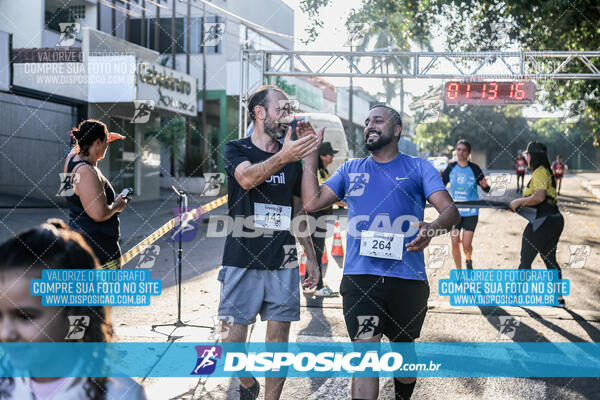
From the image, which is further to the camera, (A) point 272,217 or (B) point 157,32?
(B) point 157,32

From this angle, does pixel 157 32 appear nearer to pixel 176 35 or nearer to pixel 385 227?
pixel 176 35

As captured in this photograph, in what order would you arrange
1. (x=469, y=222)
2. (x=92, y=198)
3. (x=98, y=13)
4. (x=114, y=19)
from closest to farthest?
(x=92, y=198) < (x=469, y=222) < (x=98, y=13) < (x=114, y=19)

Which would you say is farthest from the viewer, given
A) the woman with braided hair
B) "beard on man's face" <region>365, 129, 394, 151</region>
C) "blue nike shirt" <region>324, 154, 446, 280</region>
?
"beard on man's face" <region>365, 129, 394, 151</region>

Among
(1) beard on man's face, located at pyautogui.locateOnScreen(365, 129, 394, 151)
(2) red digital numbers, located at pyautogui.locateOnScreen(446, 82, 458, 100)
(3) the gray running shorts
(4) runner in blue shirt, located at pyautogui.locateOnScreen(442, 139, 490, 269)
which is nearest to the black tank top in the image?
(3) the gray running shorts

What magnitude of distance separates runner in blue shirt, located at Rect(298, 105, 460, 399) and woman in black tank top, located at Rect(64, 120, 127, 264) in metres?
1.59

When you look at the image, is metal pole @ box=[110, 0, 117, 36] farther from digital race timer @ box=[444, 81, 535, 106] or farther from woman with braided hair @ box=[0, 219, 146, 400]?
woman with braided hair @ box=[0, 219, 146, 400]

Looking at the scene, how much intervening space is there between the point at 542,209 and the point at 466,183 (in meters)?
1.39

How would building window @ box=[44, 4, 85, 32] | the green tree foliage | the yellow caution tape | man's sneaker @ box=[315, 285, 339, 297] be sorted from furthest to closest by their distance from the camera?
building window @ box=[44, 4, 85, 32]
the green tree foliage
man's sneaker @ box=[315, 285, 339, 297]
the yellow caution tape

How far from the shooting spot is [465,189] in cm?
864

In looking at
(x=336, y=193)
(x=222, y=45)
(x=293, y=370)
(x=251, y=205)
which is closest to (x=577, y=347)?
(x=293, y=370)

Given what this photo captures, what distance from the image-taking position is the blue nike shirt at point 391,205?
153 inches

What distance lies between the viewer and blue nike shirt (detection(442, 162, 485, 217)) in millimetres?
8609

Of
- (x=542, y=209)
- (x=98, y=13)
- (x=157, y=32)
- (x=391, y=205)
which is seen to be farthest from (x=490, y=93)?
(x=157, y=32)

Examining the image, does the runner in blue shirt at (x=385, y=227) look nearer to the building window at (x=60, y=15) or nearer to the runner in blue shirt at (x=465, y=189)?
the runner in blue shirt at (x=465, y=189)
